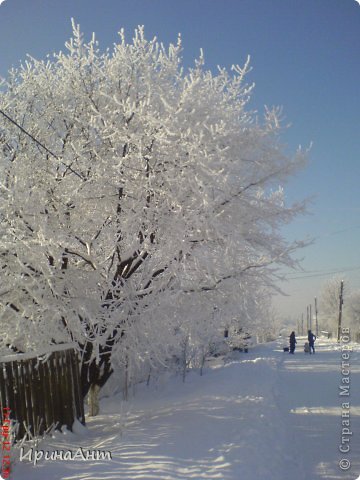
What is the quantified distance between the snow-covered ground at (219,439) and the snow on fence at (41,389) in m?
0.30

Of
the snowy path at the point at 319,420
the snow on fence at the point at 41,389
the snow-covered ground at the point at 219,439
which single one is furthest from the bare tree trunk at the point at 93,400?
the snowy path at the point at 319,420

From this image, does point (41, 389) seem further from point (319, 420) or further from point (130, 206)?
point (319, 420)

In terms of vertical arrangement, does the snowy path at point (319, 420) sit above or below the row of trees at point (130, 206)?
below

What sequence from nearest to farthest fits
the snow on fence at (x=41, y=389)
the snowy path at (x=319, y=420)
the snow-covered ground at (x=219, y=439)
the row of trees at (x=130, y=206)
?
the snow-covered ground at (x=219, y=439)
the snowy path at (x=319, y=420)
the snow on fence at (x=41, y=389)
the row of trees at (x=130, y=206)

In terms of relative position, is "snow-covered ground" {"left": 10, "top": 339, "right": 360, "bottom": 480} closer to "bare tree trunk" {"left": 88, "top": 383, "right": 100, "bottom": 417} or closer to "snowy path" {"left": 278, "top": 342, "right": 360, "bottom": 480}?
"snowy path" {"left": 278, "top": 342, "right": 360, "bottom": 480}

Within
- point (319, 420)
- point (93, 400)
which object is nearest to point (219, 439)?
point (319, 420)

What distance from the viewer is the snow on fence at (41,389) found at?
5.69 metres

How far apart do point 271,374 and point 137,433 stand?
28.9ft

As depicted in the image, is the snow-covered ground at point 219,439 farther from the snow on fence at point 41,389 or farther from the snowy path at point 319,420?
the snow on fence at point 41,389

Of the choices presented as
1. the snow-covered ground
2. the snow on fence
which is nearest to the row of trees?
the snow on fence

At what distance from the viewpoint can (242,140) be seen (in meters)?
7.78

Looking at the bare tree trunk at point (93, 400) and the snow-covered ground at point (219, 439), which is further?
the bare tree trunk at point (93, 400)

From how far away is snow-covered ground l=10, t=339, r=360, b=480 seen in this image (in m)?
4.77

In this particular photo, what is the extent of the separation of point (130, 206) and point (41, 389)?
3078mm
